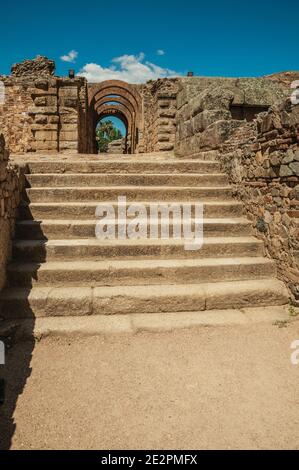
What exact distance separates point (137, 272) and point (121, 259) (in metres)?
0.36

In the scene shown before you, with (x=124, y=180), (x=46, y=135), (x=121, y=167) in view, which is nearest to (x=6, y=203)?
(x=124, y=180)

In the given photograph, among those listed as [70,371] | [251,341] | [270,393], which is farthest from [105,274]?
[270,393]

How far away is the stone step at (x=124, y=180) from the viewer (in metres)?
5.00

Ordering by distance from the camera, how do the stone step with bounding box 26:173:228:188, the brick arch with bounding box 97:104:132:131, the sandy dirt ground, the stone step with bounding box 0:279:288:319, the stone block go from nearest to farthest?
the sandy dirt ground
the stone step with bounding box 0:279:288:319
the stone step with bounding box 26:173:228:188
the stone block
the brick arch with bounding box 97:104:132:131

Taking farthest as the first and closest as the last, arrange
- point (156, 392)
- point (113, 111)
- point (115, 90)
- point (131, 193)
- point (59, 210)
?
point (113, 111) < point (115, 90) < point (131, 193) < point (59, 210) < point (156, 392)

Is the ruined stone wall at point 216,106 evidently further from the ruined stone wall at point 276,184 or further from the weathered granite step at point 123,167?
the ruined stone wall at point 276,184

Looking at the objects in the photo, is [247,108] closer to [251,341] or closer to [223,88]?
[223,88]

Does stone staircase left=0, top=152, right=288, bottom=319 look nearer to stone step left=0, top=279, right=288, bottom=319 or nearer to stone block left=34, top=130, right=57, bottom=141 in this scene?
stone step left=0, top=279, right=288, bottom=319

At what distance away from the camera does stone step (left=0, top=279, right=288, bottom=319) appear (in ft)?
11.1

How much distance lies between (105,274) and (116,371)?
1313 mm

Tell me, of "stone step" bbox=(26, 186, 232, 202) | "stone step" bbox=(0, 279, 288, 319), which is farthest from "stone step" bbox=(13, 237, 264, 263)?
"stone step" bbox=(26, 186, 232, 202)

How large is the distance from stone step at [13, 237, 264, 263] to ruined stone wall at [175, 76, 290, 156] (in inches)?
95.1

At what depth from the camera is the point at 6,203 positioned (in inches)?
152

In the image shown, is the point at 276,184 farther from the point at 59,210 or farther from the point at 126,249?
the point at 59,210
